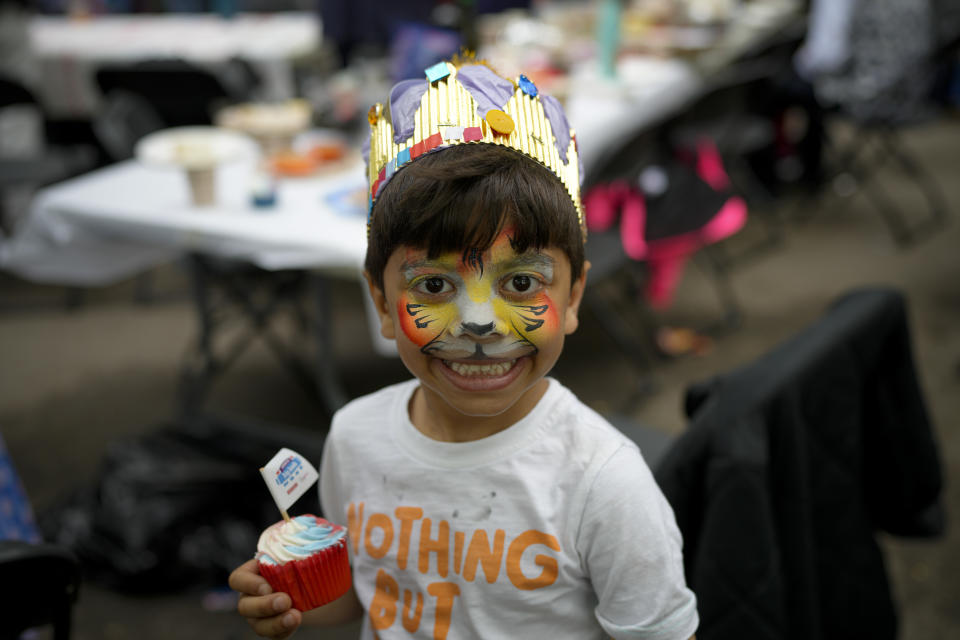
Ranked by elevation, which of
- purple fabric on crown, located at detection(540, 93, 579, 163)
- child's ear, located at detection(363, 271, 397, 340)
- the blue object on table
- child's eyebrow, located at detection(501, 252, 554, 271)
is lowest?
the blue object on table

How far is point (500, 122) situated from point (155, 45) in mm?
5005

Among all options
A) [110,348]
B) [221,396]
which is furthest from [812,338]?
[110,348]

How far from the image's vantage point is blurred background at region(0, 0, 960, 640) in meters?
2.19

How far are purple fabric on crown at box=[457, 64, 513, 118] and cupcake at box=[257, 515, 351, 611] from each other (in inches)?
17.2

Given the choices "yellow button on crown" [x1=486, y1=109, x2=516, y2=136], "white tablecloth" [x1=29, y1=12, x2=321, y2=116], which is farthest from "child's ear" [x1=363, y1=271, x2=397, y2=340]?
"white tablecloth" [x1=29, y1=12, x2=321, y2=116]

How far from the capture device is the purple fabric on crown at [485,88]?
83cm

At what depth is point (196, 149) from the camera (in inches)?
96.4

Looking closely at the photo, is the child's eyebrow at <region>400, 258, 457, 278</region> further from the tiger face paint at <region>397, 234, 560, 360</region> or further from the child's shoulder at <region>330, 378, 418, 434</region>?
the child's shoulder at <region>330, 378, 418, 434</region>

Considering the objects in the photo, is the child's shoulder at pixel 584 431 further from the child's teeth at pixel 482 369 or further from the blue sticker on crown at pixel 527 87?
the blue sticker on crown at pixel 527 87

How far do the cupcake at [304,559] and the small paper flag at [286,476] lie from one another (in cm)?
4

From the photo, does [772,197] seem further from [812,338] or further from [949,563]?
[812,338]

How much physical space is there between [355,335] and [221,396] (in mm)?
641

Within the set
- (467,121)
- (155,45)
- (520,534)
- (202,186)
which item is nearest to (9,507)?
(202,186)

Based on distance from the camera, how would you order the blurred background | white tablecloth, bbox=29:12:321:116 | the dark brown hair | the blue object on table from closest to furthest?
the dark brown hair → the blue object on table → the blurred background → white tablecloth, bbox=29:12:321:116
